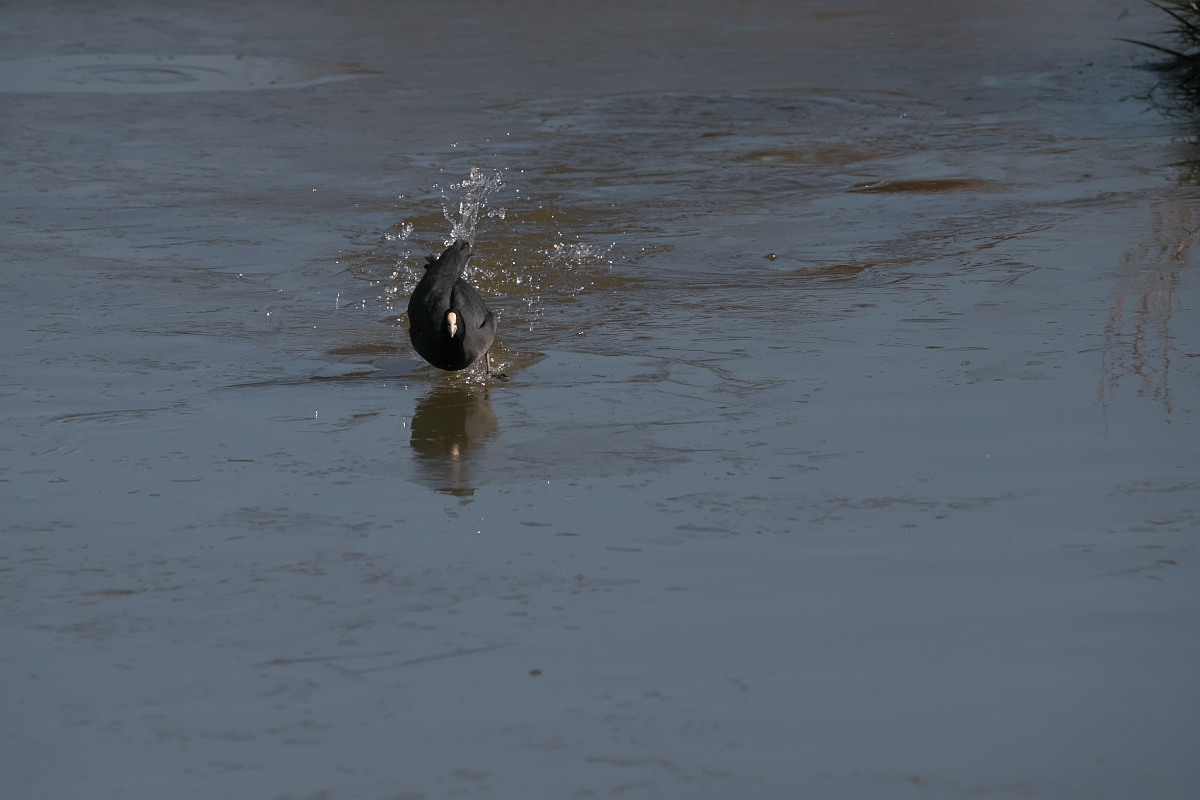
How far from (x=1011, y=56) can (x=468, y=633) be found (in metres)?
12.8

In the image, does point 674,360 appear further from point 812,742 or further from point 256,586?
point 812,742

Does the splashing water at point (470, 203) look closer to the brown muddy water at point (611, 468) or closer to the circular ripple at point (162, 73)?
the brown muddy water at point (611, 468)

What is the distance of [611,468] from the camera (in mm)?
5215

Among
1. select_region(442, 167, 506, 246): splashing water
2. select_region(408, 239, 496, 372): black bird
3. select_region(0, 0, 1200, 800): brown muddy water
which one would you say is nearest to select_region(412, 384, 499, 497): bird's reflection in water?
select_region(0, 0, 1200, 800): brown muddy water

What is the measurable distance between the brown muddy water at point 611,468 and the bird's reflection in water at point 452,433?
0.02m

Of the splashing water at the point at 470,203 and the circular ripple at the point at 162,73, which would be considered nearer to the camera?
the splashing water at the point at 470,203

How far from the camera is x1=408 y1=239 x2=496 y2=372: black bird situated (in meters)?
6.17

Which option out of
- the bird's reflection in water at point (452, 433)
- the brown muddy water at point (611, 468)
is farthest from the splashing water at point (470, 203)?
the bird's reflection in water at point (452, 433)

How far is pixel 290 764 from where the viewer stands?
11.2 ft

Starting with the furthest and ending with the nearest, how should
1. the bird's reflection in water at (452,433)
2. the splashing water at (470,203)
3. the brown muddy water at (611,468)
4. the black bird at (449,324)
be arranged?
1. the splashing water at (470,203)
2. the black bird at (449,324)
3. the bird's reflection in water at (452,433)
4. the brown muddy water at (611,468)

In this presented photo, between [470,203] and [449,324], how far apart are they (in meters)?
3.93

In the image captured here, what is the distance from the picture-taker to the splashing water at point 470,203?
369 inches

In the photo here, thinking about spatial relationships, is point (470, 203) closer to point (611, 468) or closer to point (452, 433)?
point (452, 433)

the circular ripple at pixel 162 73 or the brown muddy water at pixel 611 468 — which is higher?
the circular ripple at pixel 162 73
